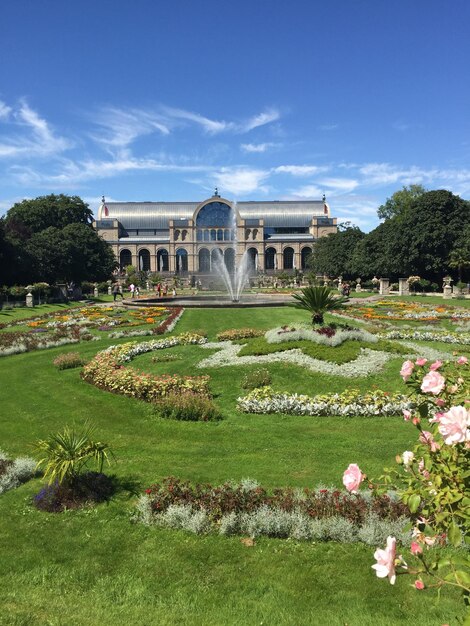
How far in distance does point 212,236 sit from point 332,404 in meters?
97.7

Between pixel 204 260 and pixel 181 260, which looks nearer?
pixel 204 260

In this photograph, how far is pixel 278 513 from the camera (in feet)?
18.5

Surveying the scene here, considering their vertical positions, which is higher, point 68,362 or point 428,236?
point 428,236

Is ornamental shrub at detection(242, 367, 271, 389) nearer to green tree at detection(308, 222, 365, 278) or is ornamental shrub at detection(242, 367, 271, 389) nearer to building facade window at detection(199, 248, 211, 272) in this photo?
green tree at detection(308, 222, 365, 278)

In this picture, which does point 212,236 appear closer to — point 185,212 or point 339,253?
point 185,212

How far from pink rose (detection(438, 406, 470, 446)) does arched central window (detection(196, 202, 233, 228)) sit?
104821mm

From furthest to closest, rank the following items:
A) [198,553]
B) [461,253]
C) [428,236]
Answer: [428,236]
[461,253]
[198,553]

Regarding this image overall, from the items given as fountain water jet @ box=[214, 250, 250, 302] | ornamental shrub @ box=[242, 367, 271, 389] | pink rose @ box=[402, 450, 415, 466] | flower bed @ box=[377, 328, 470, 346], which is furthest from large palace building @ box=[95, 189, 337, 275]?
pink rose @ box=[402, 450, 415, 466]

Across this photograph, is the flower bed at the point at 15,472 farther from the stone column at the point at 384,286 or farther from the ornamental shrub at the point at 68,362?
the stone column at the point at 384,286

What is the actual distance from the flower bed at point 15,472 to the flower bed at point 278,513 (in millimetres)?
2165

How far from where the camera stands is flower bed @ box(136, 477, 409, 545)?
215 inches

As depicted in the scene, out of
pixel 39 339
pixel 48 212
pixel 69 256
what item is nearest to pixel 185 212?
pixel 48 212

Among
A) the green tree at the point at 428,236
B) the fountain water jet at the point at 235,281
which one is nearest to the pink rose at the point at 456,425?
the fountain water jet at the point at 235,281

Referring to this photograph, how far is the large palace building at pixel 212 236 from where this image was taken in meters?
106
